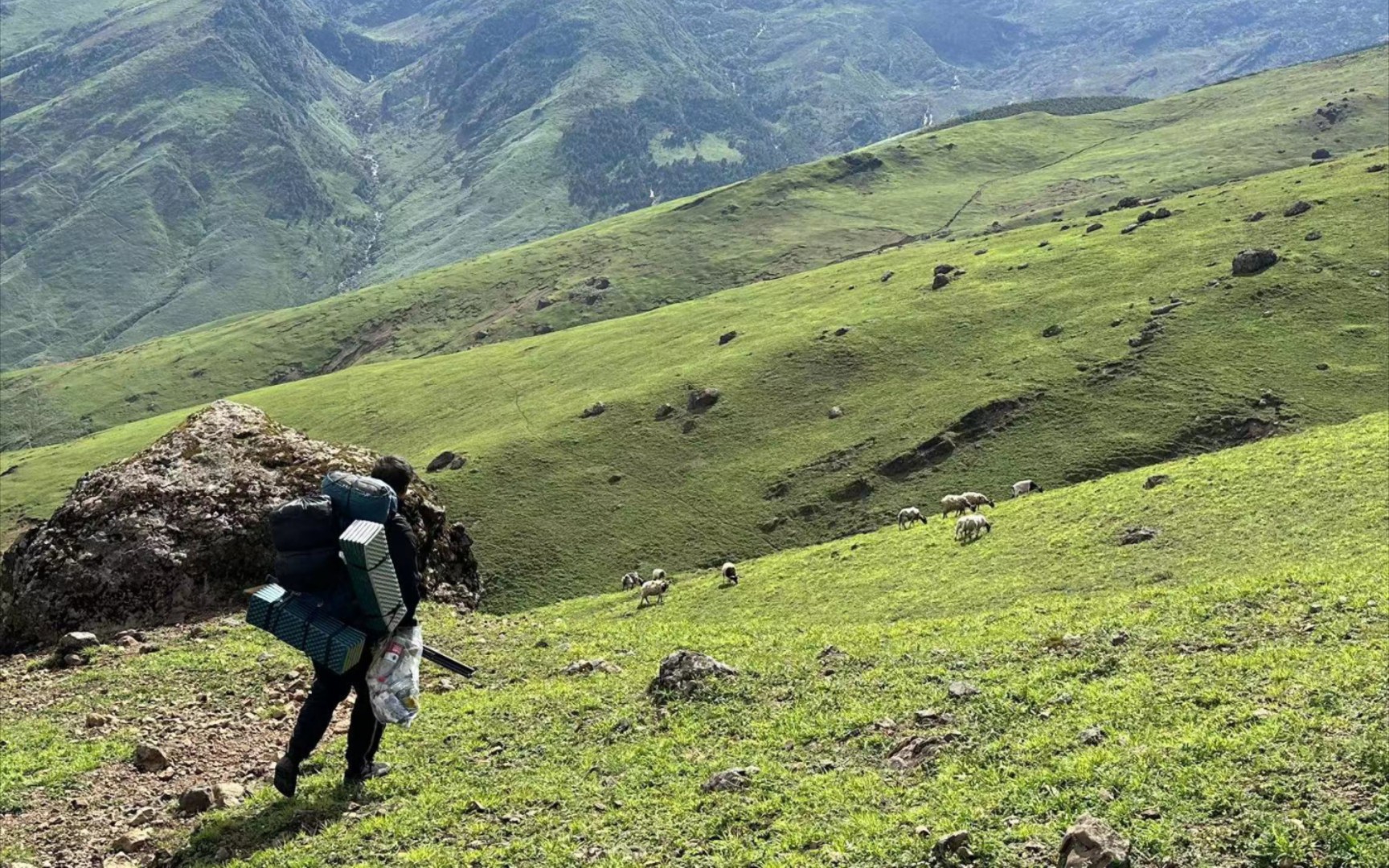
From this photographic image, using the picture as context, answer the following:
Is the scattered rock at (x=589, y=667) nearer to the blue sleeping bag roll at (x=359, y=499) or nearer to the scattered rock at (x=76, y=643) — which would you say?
the blue sleeping bag roll at (x=359, y=499)

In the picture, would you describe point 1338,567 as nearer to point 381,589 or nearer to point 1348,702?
point 1348,702

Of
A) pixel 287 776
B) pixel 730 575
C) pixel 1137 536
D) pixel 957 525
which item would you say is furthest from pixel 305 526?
pixel 957 525

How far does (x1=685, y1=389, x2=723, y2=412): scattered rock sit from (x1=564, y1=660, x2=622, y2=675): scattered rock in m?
68.5

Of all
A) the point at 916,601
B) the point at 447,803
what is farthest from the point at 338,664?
the point at 916,601

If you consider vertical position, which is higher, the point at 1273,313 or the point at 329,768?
the point at 329,768

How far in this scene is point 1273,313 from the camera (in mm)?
77062

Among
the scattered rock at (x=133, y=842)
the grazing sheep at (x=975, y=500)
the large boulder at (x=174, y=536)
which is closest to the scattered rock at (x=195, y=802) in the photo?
the scattered rock at (x=133, y=842)

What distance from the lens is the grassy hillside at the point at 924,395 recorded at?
67.9 meters

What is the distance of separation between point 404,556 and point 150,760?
7535 millimetres

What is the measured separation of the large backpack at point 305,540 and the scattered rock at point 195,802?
162 inches

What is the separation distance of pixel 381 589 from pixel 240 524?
22.3 metres

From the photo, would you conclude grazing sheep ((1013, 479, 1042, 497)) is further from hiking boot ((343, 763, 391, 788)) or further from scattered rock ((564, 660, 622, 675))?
hiking boot ((343, 763, 391, 788))

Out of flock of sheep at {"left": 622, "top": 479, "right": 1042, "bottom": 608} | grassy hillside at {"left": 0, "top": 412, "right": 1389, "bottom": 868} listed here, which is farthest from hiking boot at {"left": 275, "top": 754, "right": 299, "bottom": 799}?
flock of sheep at {"left": 622, "top": 479, "right": 1042, "bottom": 608}

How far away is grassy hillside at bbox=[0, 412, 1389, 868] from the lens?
11.4m
